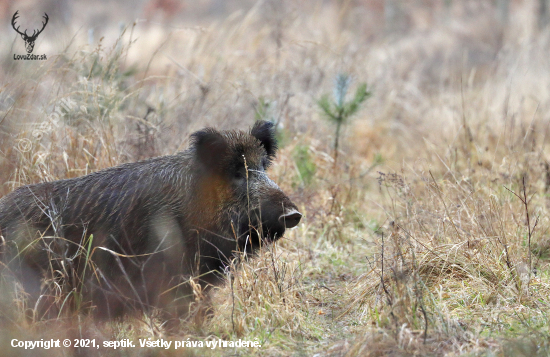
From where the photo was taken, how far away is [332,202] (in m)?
5.79

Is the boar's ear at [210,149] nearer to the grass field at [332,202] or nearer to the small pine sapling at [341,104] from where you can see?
the grass field at [332,202]

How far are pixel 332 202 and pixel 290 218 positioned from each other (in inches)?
90.7

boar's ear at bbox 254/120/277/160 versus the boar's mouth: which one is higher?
boar's ear at bbox 254/120/277/160

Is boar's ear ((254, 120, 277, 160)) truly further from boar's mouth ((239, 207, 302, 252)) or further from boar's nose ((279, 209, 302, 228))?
boar's nose ((279, 209, 302, 228))

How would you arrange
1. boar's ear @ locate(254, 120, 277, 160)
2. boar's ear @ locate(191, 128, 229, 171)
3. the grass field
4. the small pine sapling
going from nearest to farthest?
the grass field, boar's ear @ locate(191, 128, 229, 171), boar's ear @ locate(254, 120, 277, 160), the small pine sapling

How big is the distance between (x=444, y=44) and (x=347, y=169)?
11190 millimetres

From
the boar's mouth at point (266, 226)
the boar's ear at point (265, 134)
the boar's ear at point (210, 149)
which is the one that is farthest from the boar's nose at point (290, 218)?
the boar's ear at point (265, 134)

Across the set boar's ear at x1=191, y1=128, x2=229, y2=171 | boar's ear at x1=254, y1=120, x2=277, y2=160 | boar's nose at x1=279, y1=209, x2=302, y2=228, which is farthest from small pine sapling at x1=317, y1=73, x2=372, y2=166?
boar's nose at x1=279, y1=209, x2=302, y2=228

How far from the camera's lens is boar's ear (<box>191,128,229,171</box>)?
3700mm

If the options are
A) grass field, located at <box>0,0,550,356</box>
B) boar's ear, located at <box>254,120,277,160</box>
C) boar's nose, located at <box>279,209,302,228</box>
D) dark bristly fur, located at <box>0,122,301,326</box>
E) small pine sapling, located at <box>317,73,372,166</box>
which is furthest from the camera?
small pine sapling, located at <box>317,73,372,166</box>

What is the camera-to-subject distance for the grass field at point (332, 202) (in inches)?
124

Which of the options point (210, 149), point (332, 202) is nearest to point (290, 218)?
point (210, 149)

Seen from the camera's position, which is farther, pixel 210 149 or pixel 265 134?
pixel 265 134

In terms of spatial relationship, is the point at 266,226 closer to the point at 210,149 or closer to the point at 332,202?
the point at 210,149
